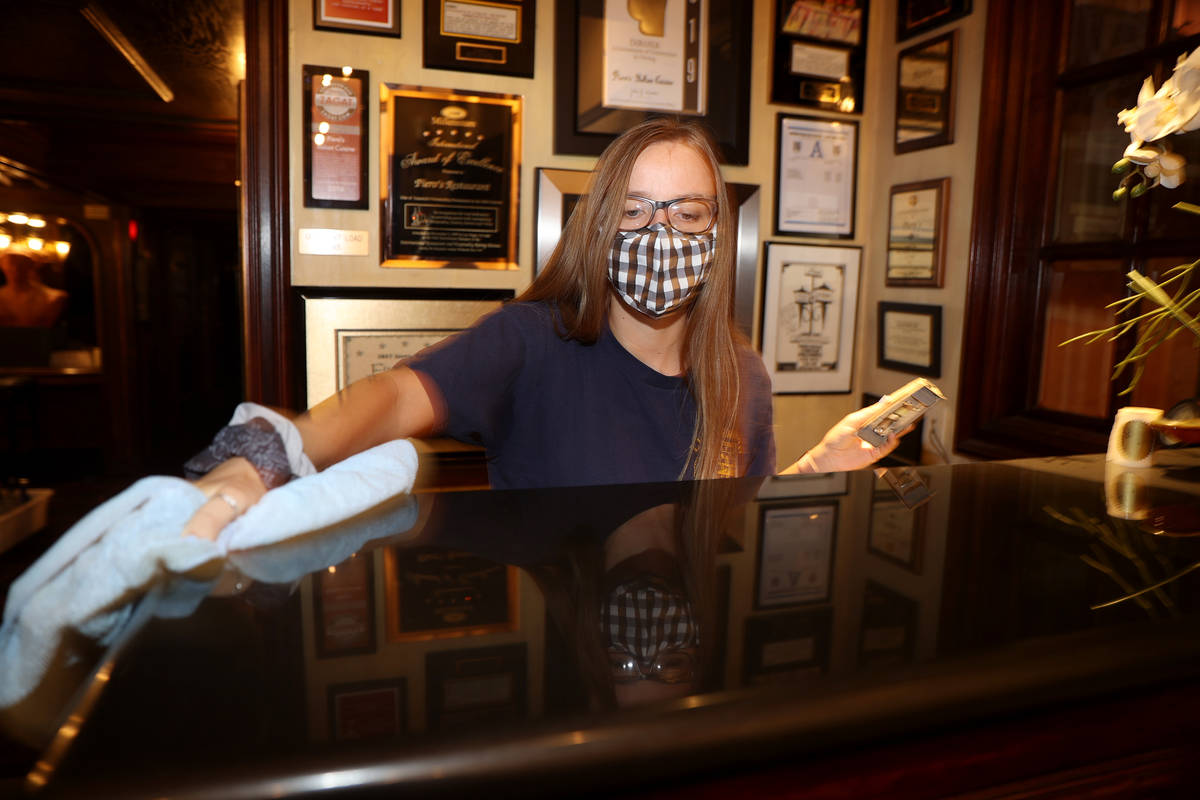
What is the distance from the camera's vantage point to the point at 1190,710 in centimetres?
54

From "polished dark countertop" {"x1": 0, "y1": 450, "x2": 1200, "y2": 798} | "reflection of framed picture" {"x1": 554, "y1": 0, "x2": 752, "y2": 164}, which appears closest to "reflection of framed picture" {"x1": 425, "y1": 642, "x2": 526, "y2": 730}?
"polished dark countertop" {"x1": 0, "y1": 450, "x2": 1200, "y2": 798}

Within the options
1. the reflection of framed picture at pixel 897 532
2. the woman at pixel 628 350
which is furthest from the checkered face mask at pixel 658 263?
the reflection of framed picture at pixel 897 532

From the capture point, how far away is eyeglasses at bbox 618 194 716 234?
4.40 feet

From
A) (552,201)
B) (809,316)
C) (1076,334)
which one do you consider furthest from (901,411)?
(809,316)

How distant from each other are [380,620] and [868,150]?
256 centimetres

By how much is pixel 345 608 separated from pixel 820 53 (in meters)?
2.52

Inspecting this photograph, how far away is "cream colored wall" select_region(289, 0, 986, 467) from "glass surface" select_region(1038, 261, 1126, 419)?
24 cm

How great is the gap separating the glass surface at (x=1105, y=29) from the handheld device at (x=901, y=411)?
1.45 meters

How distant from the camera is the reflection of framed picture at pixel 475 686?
375 millimetres

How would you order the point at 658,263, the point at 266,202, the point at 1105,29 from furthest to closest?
the point at 266,202, the point at 1105,29, the point at 658,263

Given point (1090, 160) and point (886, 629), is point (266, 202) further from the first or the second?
point (1090, 160)

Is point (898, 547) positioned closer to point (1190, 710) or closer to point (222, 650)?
point (1190, 710)

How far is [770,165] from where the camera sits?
2518 mm

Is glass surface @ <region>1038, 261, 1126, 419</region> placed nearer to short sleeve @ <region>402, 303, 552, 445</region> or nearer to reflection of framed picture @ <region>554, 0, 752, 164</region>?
reflection of framed picture @ <region>554, 0, 752, 164</region>
